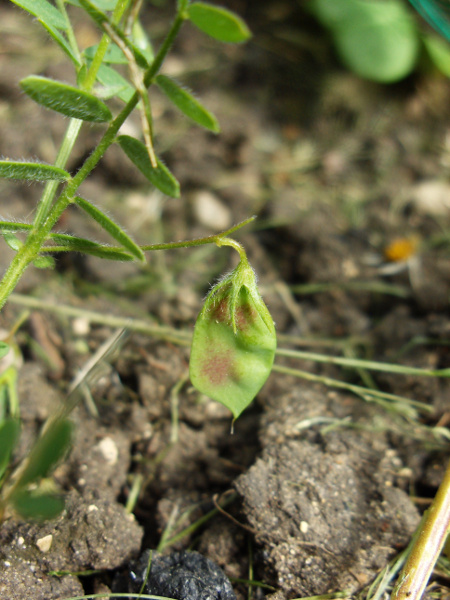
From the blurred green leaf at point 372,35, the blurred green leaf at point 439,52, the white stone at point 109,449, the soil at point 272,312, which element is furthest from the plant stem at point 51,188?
the blurred green leaf at point 439,52

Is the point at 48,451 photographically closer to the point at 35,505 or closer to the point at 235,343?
the point at 35,505

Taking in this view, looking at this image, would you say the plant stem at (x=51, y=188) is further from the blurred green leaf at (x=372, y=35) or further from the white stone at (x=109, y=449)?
the blurred green leaf at (x=372, y=35)

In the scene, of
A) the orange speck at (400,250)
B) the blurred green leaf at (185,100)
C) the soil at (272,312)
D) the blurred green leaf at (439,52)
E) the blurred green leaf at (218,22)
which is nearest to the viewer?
the blurred green leaf at (218,22)

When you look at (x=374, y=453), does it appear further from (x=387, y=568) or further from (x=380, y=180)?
(x=380, y=180)

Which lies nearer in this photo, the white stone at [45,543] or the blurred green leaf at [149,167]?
the blurred green leaf at [149,167]

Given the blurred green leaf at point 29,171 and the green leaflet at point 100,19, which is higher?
the green leaflet at point 100,19
